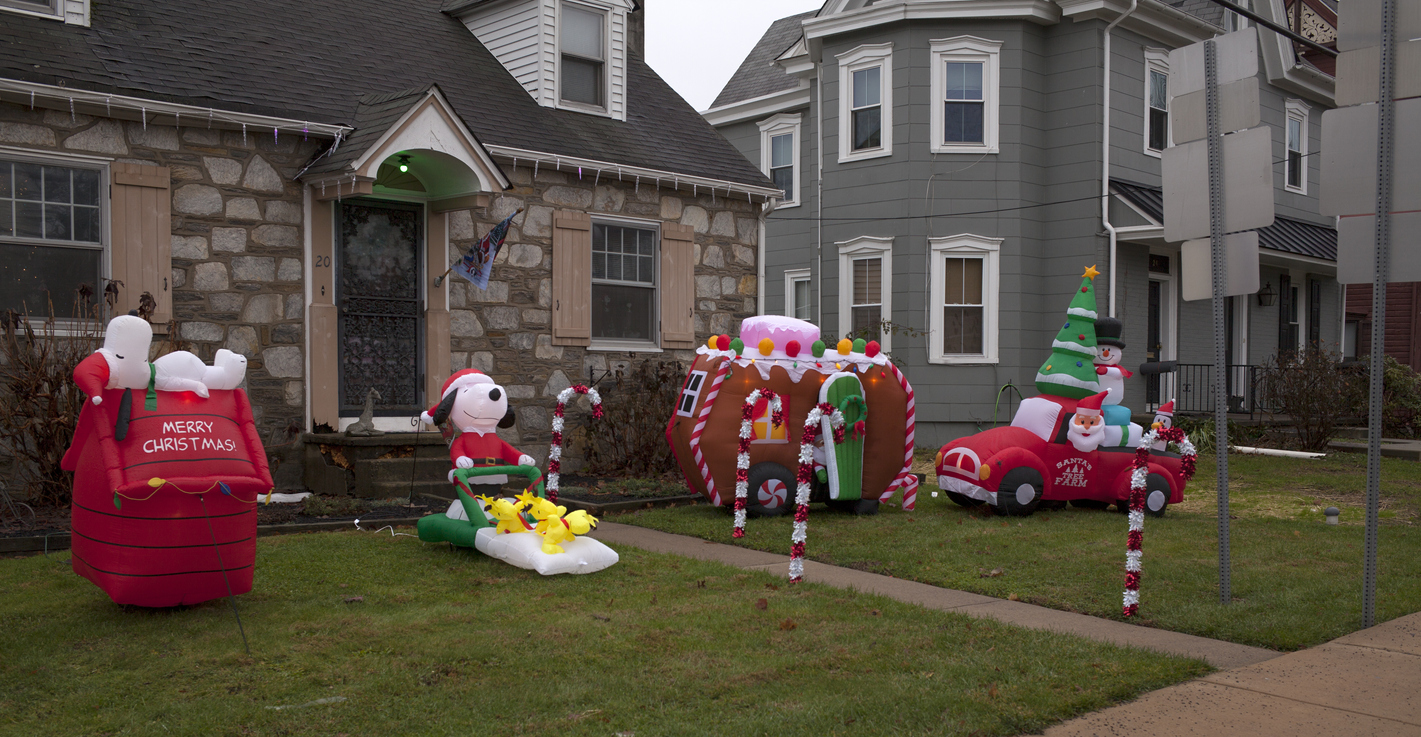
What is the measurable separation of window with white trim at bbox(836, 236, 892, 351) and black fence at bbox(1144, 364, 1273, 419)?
446 cm

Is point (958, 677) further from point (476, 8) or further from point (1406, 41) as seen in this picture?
point (476, 8)

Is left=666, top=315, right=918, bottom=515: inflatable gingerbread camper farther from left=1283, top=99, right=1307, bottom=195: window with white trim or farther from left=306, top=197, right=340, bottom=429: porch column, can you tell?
left=1283, top=99, right=1307, bottom=195: window with white trim

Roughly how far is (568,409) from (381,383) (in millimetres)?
2095

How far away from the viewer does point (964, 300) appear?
55.6 ft

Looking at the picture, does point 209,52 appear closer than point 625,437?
Yes

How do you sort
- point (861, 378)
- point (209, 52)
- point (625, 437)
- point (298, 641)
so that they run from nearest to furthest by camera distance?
point (298, 641)
point (861, 378)
point (209, 52)
point (625, 437)

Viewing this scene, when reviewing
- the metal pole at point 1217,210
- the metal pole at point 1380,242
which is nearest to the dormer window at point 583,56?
the metal pole at point 1217,210

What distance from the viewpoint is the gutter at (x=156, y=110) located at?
8812 mm

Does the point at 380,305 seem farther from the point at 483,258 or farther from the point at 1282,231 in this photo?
the point at 1282,231

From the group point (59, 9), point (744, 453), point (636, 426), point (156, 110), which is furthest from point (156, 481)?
point (59, 9)

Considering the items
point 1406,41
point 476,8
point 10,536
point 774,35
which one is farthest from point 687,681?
point 774,35

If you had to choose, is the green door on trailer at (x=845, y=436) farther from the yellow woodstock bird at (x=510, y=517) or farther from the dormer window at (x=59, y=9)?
the dormer window at (x=59, y=9)

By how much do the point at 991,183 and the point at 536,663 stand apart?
13.5 m

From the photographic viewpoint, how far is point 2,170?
29.5 ft
